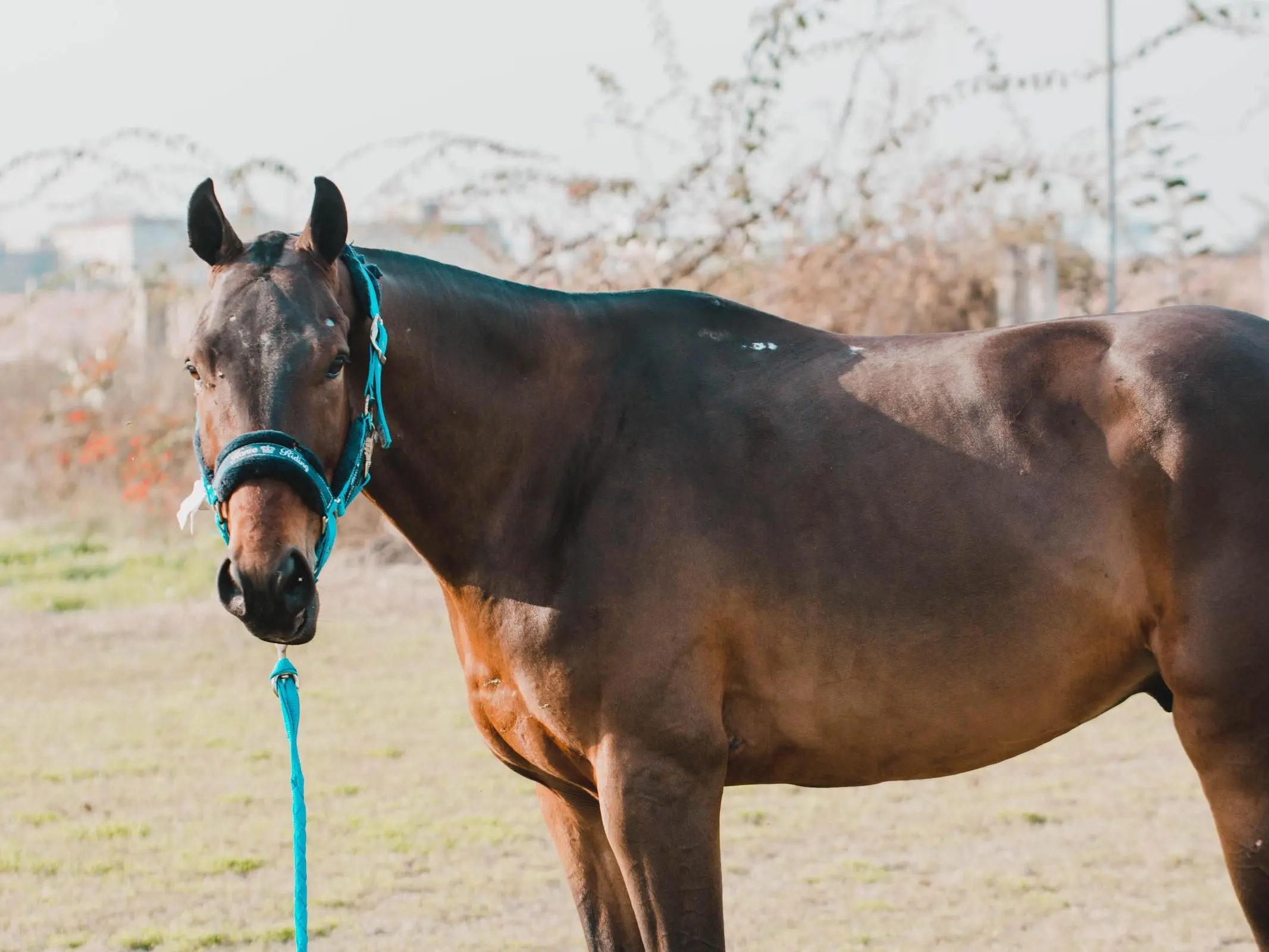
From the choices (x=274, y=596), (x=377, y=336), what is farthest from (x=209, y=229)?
(x=274, y=596)

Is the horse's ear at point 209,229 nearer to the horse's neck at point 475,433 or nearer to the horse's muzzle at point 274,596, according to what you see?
the horse's neck at point 475,433

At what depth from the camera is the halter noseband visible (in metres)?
2.49

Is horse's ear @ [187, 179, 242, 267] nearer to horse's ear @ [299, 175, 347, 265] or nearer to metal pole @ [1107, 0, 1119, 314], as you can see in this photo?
horse's ear @ [299, 175, 347, 265]

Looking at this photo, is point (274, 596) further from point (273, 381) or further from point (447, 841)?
point (447, 841)

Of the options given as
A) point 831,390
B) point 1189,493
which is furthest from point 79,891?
point 1189,493

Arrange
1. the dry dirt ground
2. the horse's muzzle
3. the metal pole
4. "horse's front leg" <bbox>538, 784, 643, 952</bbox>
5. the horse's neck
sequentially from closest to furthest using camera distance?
the horse's muzzle → the horse's neck → "horse's front leg" <bbox>538, 784, 643, 952</bbox> → the dry dirt ground → the metal pole

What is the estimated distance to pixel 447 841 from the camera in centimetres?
551

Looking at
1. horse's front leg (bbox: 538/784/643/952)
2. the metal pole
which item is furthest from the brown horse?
the metal pole

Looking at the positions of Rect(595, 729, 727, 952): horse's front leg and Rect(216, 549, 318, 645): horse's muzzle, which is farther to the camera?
Rect(595, 729, 727, 952): horse's front leg

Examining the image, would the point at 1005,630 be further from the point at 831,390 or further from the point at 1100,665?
the point at 831,390

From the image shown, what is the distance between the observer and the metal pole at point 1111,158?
359 inches

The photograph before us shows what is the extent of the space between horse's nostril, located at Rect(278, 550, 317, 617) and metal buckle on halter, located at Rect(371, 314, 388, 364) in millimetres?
505

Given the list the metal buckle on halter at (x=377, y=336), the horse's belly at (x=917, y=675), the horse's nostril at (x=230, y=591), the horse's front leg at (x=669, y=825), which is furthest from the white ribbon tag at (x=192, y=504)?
the horse's belly at (x=917, y=675)

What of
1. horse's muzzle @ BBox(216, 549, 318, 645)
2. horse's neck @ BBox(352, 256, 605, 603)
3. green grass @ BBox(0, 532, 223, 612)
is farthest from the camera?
green grass @ BBox(0, 532, 223, 612)
